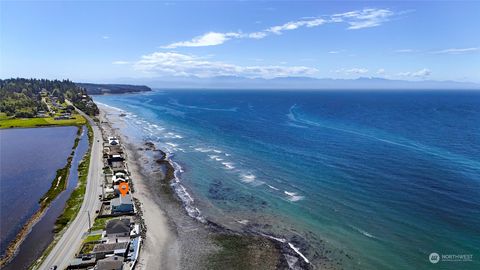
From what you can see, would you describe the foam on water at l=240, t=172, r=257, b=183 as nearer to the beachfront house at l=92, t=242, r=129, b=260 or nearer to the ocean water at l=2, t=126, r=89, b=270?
the beachfront house at l=92, t=242, r=129, b=260

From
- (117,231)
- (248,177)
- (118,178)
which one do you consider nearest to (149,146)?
(118,178)

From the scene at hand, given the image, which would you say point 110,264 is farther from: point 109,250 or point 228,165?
point 228,165

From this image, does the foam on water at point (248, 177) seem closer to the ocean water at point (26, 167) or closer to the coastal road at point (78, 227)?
the coastal road at point (78, 227)

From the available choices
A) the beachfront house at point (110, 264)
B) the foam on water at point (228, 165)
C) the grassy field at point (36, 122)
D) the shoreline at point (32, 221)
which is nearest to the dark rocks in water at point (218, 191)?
the foam on water at point (228, 165)

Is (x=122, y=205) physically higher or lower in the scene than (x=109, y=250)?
higher

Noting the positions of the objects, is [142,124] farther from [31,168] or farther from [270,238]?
[270,238]

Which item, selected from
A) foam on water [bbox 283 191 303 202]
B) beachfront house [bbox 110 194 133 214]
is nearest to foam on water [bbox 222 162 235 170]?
foam on water [bbox 283 191 303 202]

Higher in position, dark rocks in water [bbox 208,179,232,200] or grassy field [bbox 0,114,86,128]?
grassy field [bbox 0,114,86,128]
